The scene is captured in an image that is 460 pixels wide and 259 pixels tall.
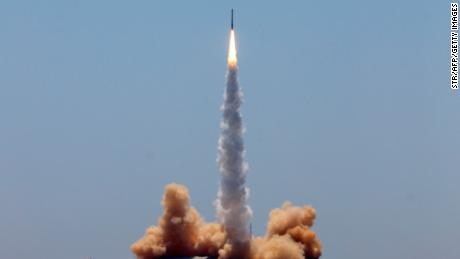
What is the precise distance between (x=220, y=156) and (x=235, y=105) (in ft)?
19.4

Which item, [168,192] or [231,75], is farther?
[168,192]

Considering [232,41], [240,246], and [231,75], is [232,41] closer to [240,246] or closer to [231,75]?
[231,75]

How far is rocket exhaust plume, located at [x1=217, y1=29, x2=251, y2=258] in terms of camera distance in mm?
153125

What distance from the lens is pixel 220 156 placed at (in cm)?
15450

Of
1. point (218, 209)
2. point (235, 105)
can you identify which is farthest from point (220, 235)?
point (235, 105)

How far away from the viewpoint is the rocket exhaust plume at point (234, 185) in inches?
6029

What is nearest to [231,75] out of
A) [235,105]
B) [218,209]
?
[235,105]

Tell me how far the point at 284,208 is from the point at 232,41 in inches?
849

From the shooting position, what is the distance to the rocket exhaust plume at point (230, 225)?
153500 mm

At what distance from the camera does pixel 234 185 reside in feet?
506

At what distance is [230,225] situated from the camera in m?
156

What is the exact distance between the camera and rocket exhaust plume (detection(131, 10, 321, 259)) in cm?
15350

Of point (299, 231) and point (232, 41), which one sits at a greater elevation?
point (232, 41)

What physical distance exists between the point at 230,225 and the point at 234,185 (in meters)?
4.57
